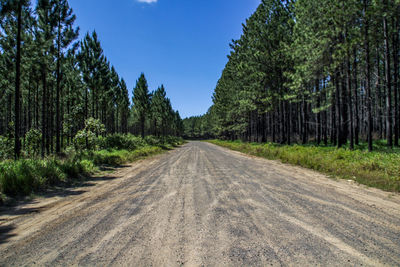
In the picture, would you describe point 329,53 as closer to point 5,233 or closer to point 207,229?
point 207,229

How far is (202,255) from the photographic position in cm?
263

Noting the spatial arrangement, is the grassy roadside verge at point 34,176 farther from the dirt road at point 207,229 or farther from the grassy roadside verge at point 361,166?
the grassy roadside verge at point 361,166

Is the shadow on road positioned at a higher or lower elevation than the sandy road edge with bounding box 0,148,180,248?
higher

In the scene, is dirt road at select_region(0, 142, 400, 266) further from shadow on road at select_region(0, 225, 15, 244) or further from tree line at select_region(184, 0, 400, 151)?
tree line at select_region(184, 0, 400, 151)

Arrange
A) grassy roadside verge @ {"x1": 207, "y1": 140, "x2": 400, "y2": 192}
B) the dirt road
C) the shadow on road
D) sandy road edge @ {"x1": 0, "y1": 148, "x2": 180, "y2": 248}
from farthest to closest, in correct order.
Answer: grassy roadside verge @ {"x1": 207, "y1": 140, "x2": 400, "y2": 192}, sandy road edge @ {"x1": 0, "y1": 148, "x2": 180, "y2": 248}, the shadow on road, the dirt road

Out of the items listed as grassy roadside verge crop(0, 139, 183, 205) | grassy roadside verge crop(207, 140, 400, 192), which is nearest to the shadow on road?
grassy roadside verge crop(0, 139, 183, 205)

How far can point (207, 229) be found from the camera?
3404 mm

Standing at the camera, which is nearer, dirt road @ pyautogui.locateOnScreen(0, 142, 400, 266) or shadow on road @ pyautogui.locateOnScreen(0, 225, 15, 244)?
dirt road @ pyautogui.locateOnScreen(0, 142, 400, 266)

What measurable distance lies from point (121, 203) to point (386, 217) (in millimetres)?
5670

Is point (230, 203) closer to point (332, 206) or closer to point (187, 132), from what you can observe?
point (332, 206)

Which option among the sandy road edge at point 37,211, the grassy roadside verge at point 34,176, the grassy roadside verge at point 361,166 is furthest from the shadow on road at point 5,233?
the grassy roadside verge at point 361,166

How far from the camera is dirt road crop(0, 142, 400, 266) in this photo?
8.54ft

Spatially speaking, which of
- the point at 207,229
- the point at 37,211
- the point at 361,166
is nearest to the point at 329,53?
the point at 361,166

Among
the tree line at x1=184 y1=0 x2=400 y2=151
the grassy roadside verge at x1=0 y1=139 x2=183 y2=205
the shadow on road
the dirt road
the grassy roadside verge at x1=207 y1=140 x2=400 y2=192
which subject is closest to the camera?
the dirt road
